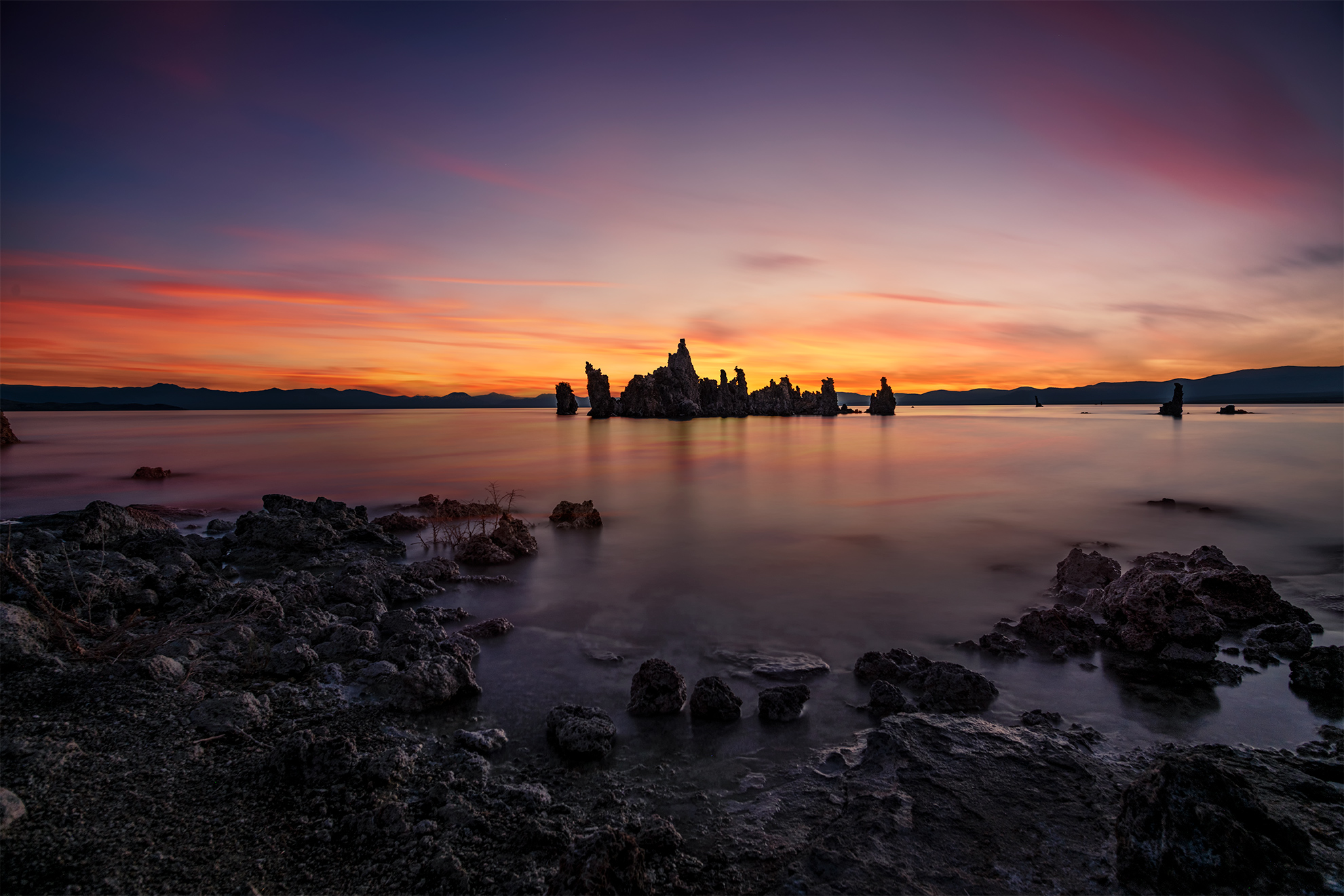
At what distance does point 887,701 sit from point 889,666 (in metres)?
0.57

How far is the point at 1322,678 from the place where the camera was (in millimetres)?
4781

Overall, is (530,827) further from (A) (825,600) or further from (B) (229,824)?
(A) (825,600)

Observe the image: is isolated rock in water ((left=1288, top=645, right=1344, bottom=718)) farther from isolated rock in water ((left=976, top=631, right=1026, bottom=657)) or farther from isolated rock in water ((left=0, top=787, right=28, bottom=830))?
isolated rock in water ((left=0, top=787, right=28, bottom=830))

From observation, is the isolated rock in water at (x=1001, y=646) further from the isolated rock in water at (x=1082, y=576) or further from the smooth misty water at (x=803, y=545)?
the isolated rock in water at (x=1082, y=576)

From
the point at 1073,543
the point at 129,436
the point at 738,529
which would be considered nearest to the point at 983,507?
the point at 1073,543

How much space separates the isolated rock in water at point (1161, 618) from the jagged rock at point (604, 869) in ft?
18.2

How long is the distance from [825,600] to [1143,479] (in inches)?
Result: 755

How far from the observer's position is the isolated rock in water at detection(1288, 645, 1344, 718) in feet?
15.3

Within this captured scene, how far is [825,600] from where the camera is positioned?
25.1 feet

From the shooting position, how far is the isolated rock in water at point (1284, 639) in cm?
545

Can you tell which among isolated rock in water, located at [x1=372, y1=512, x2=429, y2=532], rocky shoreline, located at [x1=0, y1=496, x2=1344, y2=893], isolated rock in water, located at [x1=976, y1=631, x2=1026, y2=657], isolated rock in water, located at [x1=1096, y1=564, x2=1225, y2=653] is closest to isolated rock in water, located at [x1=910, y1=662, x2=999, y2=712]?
→ rocky shoreline, located at [x1=0, y1=496, x2=1344, y2=893]

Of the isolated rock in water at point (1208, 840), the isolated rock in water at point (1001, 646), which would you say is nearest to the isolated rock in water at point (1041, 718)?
the isolated rock in water at point (1001, 646)

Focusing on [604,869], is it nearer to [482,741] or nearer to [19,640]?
[482,741]

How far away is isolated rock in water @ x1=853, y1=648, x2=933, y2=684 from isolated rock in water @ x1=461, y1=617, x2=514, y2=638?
380cm
